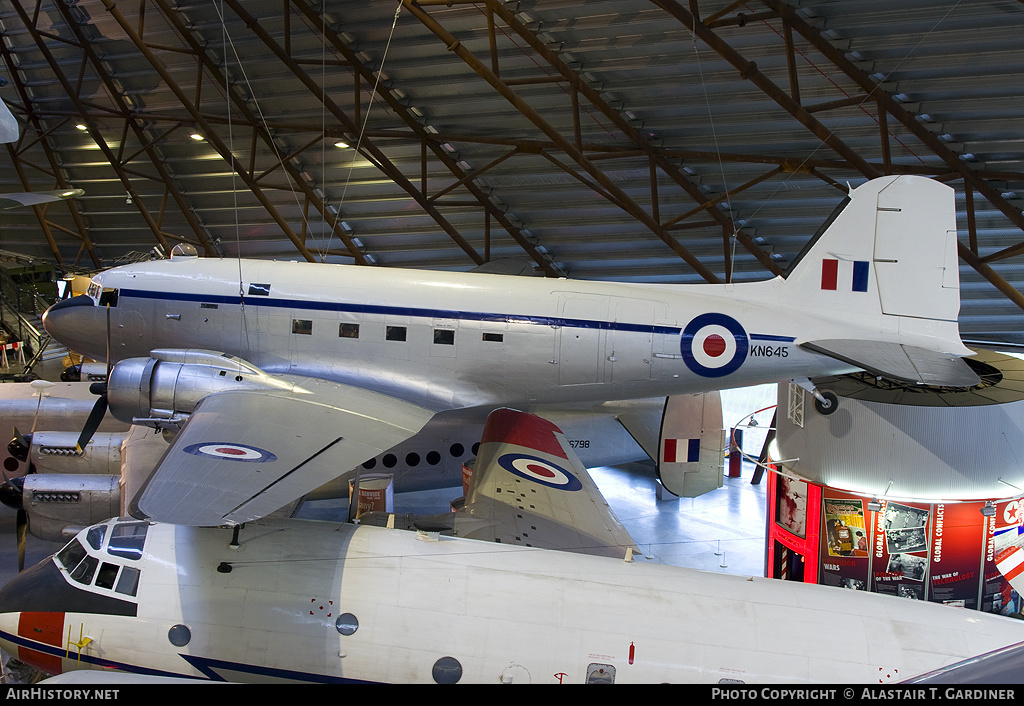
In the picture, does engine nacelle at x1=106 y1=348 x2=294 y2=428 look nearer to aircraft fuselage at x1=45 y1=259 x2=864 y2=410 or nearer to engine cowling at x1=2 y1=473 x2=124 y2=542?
aircraft fuselage at x1=45 y1=259 x2=864 y2=410

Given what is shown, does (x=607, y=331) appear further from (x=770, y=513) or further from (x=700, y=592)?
(x=700, y=592)

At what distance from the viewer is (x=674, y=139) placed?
16297 mm

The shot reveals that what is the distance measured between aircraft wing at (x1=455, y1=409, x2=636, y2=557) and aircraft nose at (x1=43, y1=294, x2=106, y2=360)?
263 inches

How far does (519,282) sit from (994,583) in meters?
7.59

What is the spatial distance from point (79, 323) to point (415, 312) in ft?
18.8

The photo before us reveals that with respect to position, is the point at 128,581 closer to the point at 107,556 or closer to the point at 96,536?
the point at 107,556

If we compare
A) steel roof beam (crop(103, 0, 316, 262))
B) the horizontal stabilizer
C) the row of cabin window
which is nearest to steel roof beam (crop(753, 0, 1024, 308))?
the horizontal stabilizer

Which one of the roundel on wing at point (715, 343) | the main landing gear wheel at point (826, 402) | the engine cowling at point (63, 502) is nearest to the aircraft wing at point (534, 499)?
the roundel on wing at point (715, 343)

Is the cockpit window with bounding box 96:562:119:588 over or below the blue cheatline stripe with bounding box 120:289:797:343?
below

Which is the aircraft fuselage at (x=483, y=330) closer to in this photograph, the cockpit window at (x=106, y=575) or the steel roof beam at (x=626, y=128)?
the steel roof beam at (x=626, y=128)

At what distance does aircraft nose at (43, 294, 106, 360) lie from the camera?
11555 millimetres

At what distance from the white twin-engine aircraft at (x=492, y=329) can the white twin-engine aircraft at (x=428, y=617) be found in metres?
2.42

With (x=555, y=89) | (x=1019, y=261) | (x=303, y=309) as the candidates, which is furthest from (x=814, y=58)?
(x=303, y=309)

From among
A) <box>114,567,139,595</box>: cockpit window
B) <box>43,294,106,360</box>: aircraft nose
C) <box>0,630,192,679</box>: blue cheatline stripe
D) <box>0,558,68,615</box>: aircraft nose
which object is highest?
<box>43,294,106,360</box>: aircraft nose
